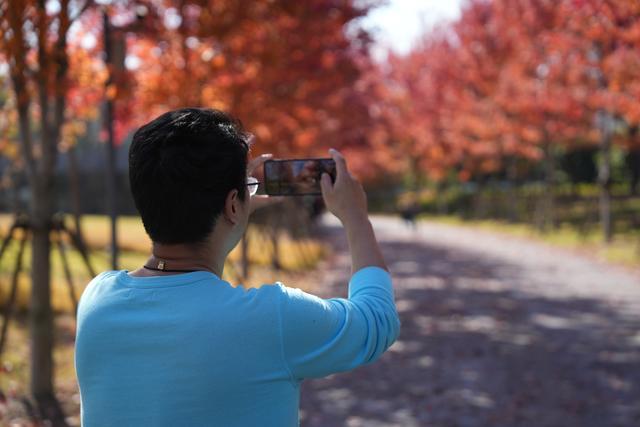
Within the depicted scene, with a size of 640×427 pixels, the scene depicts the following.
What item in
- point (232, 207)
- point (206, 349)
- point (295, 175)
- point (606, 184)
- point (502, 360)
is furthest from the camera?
point (606, 184)

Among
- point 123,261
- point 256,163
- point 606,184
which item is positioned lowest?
point 123,261

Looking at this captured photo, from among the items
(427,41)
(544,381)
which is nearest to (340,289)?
(544,381)

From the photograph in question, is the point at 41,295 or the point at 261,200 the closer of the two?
the point at 261,200

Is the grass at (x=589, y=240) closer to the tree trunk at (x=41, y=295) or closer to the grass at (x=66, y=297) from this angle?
the grass at (x=66, y=297)

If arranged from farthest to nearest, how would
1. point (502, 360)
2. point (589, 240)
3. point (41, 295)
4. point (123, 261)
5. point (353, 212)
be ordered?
1. point (589, 240)
2. point (123, 261)
3. point (502, 360)
4. point (41, 295)
5. point (353, 212)

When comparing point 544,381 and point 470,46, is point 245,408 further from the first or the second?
point 470,46

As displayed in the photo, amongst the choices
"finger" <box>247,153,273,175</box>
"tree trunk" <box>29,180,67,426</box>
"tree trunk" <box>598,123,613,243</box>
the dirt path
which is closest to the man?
"finger" <box>247,153,273,175</box>

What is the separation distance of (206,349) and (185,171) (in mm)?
372

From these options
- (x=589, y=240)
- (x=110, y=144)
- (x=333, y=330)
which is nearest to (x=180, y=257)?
(x=333, y=330)

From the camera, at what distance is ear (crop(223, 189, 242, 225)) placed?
1.76 m

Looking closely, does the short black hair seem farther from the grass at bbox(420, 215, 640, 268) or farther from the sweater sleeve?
the grass at bbox(420, 215, 640, 268)

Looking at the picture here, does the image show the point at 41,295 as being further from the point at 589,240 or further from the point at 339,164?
the point at 589,240

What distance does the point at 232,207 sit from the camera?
1.78m

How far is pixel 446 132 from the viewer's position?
37719 millimetres
